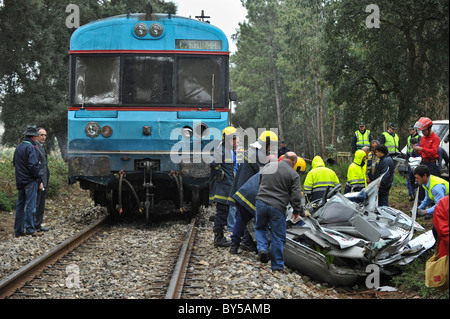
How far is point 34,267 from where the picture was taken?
6.80 meters

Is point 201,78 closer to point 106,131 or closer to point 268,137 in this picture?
point 106,131

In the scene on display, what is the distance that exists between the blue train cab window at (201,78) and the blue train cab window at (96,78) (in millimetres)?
1168

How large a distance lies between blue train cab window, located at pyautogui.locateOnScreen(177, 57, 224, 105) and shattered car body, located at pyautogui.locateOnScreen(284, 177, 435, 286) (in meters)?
3.21

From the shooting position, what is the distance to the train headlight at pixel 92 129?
9602mm

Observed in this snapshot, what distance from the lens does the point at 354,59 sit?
1833 centimetres

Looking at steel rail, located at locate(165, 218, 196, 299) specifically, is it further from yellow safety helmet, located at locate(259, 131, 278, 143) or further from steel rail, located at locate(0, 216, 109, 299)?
yellow safety helmet, located at locate(259, 131, 278, 143)

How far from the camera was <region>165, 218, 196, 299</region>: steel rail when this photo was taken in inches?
228

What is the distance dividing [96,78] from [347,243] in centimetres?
552

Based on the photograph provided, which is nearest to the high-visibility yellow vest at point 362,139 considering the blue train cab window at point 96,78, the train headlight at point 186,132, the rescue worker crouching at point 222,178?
the train headlight at point 186,132

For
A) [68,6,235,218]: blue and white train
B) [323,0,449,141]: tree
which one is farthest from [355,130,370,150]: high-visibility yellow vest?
[68,6,235,218]: blue and white train

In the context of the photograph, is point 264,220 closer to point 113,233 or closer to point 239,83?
point 113,233

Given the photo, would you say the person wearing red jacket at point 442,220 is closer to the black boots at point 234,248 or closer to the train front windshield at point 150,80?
the black boots at point 234,248

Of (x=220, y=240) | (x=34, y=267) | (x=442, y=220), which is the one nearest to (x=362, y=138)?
(x=220, y=240)

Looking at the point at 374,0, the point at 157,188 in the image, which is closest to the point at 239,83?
the point at 374,0
